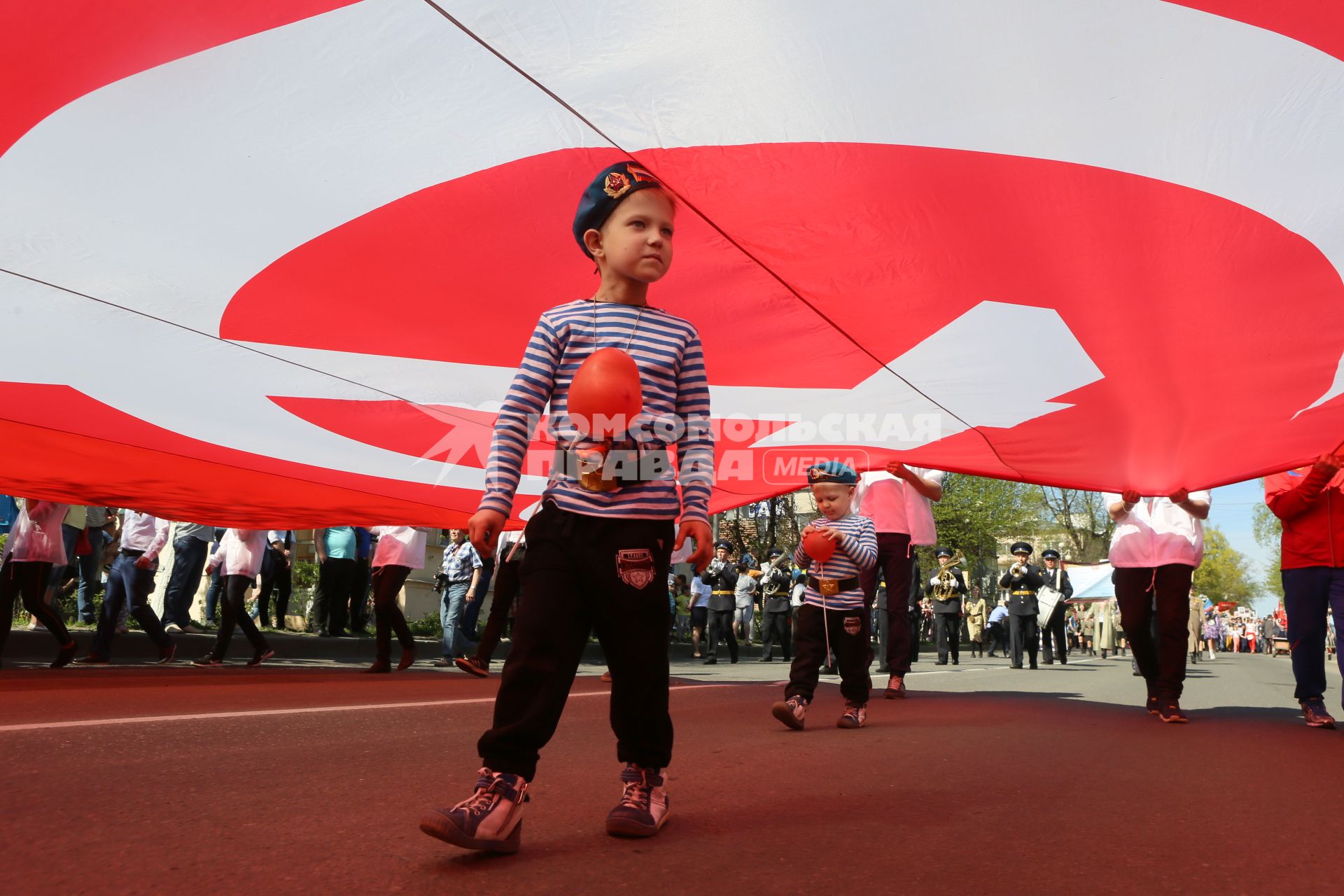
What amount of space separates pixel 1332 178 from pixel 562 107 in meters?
3.04

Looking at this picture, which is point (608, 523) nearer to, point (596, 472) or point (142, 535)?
point (596, 472)

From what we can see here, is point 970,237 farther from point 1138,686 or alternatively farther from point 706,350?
point 1138,686

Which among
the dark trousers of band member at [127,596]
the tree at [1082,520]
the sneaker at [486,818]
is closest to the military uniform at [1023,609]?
the dark trousers of band member at [127,596]

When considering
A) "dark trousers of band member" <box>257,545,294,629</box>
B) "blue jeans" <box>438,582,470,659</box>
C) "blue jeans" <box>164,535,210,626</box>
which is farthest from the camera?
"dark trousers of band member" <box>257,545,294,629</box>

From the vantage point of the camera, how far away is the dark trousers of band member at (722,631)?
53.2ft

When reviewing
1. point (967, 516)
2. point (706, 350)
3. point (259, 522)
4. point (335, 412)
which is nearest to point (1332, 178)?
point (706, 350)

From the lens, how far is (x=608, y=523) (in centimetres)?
255

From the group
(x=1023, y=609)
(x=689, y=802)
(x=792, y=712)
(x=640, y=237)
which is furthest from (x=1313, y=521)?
(x=1023, y=609)

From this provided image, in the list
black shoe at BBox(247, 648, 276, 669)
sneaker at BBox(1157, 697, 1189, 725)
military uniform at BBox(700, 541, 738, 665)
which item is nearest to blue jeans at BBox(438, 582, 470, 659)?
black shoe at BBox(247, 648, 276, 669)

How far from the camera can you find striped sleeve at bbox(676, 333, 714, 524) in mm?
2830

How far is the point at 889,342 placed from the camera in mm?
6012

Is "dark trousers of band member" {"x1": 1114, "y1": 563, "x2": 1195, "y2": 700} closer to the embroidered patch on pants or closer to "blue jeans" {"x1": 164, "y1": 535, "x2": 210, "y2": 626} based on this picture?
the embroidered patch on pants

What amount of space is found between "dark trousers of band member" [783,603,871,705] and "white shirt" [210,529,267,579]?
6.44 meters

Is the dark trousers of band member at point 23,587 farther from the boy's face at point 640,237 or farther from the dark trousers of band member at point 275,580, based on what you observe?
the boy's face at point 640,237
